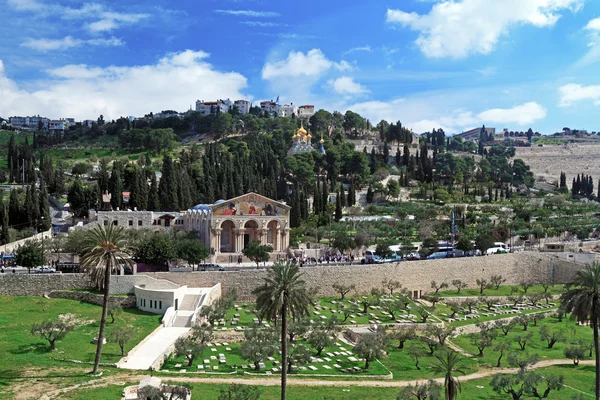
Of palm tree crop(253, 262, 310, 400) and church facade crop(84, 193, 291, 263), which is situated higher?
church facade crop(84, 193, 291, 263)

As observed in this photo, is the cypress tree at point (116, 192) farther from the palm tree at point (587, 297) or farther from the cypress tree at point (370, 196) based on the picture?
the palm tree at point (587, 297)

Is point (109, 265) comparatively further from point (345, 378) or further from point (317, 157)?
point (317, 157)

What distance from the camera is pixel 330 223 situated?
235 feet

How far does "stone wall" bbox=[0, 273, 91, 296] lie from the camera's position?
42625mm

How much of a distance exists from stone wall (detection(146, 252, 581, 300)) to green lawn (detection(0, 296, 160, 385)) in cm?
663

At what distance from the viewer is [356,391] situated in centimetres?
3050

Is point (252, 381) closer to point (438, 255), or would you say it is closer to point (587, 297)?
point (587, 297)

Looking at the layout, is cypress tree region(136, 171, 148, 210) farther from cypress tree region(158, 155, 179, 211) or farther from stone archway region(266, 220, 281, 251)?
stone archway region(266, 220, 281, 251)

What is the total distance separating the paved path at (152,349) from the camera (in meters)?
31.5

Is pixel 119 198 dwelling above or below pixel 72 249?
above

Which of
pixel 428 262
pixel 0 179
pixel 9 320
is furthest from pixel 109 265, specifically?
pixel 0 179

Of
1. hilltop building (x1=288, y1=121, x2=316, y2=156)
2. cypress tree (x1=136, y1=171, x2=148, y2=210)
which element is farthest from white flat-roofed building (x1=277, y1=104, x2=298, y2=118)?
cypress tree (x1=136, y1=171, x2=148, y2=210)

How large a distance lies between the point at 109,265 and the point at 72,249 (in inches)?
792

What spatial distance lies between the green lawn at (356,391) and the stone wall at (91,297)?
1591 cm
